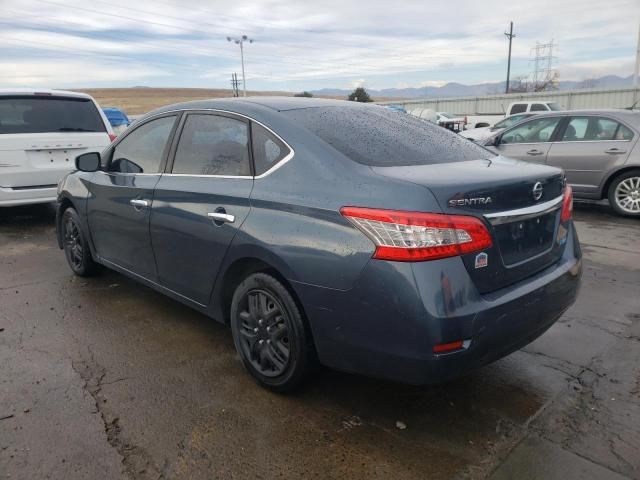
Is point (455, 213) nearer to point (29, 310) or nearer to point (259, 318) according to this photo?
point (259, 318)

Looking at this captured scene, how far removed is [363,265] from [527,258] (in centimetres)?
89

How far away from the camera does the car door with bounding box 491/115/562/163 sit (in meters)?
8.34

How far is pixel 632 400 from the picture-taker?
115 inches

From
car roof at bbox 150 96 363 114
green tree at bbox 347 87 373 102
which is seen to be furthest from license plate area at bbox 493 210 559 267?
green tree at bbox 347 87 373 102

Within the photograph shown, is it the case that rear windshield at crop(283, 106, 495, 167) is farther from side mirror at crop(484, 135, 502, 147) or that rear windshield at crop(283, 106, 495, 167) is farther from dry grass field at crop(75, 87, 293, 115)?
dry grass field at crop(75, 87, 293, 115)

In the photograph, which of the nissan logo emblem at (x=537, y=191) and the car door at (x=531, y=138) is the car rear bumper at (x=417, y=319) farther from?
the car door at (x=531, y=138)

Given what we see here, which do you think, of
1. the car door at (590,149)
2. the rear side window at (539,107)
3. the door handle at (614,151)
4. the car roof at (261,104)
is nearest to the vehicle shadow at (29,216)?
the car roof at (261,104)

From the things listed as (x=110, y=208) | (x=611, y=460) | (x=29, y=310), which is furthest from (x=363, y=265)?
(x=29, y=310)

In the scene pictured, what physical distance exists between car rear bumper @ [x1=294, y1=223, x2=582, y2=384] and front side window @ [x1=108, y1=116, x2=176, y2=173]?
5.90 feet

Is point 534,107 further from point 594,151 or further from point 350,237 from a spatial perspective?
point 350,237

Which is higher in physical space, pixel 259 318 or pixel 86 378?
pixel 259 318

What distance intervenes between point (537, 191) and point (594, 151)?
593cm

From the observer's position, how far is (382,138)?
3076 mm

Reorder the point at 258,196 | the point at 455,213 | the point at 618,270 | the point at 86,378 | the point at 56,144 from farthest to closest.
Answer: the point at 56,144 → the point at 618,270 → the point at 86,378 → the point at 258,196 → the point at 455,213
